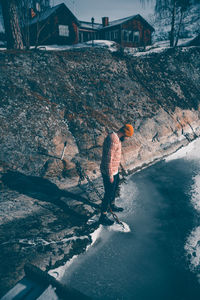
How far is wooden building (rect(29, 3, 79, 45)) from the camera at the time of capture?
23484 millimetres

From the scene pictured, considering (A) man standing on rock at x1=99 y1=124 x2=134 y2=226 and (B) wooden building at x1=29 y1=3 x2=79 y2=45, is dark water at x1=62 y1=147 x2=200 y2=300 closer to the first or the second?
(A) man standing on rock at x1=99 y1=124 x2=134 y2=226

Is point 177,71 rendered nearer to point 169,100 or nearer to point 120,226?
point 169,100

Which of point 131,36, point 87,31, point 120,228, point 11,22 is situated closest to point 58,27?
point 87,31

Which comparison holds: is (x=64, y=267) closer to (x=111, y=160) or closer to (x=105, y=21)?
(x=111, y=160)

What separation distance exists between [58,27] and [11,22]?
16.8 metres

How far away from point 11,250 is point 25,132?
377cm

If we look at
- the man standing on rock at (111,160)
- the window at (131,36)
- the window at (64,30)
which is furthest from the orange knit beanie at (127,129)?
the window at (131,36)

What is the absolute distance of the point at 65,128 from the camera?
7047mm

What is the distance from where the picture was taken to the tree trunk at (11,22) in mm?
9282

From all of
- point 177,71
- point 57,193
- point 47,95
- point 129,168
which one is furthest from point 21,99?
point 177,71

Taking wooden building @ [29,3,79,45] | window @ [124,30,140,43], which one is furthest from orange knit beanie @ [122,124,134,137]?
window @ [124,30,140,43]

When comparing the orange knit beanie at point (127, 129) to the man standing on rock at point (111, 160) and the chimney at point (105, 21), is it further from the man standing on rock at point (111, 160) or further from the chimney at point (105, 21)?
the chimney at point (105, 21)

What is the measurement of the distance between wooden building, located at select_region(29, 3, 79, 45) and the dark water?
79.8ft

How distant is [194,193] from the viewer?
17.9ft
